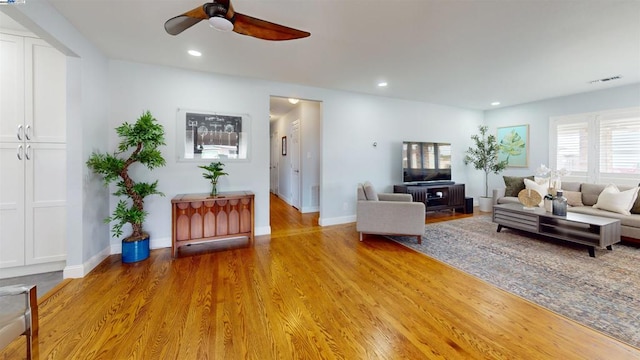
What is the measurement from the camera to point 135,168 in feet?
10.9

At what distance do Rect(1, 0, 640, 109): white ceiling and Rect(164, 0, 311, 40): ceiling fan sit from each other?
0.31 meters

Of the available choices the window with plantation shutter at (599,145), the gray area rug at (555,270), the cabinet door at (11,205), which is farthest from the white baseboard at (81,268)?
the window with plantation shutter at (599,145)

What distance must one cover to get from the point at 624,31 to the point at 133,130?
5305 millimetres

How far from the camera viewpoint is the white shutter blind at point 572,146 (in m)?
4.88

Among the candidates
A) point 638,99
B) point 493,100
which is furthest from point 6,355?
point 638,99

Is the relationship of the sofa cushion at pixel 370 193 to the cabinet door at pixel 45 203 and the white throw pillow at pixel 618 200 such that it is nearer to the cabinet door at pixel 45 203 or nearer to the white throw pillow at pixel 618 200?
the white throw pillow at pixel 618 200

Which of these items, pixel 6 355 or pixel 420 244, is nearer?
pixel 6 355

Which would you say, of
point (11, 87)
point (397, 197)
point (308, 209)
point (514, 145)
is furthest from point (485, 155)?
point (11, 87)

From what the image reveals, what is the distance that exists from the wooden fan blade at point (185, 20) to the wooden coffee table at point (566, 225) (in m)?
4.65

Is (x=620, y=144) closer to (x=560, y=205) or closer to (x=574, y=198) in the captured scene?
(x=574, y=198)

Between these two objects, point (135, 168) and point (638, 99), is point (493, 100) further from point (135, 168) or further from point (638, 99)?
point (135, 168)

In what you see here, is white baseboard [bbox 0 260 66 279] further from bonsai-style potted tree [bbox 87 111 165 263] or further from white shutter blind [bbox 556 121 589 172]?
white shutter blind [bbox 556 121 589 172]

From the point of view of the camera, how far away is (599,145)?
468cm

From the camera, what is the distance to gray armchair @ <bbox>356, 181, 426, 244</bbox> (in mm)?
3518
